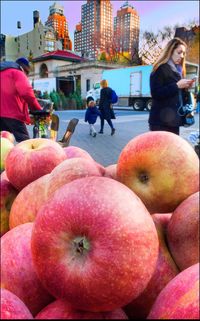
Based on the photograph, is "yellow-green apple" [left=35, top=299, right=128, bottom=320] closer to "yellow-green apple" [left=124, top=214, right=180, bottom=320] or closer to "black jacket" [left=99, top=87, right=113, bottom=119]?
"yellow-green apple" [left=124, top=214, right=180, bottom=320]

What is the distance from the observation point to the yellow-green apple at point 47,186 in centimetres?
107

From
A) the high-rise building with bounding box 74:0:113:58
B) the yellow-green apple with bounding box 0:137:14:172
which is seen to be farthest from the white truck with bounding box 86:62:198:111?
the high-rise building with bounding box 74:0:113:58

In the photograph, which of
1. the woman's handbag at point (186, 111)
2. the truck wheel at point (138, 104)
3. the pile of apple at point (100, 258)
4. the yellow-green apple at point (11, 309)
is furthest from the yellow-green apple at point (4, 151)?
the truck wheel at point (138, 104)

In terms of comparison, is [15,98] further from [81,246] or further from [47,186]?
[81,246]

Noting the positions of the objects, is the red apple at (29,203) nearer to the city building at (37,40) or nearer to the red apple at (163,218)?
the red apple at (163,218)

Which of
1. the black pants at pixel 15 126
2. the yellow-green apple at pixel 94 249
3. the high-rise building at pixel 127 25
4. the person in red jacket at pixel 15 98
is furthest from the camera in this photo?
the black pants at pixel 15 126

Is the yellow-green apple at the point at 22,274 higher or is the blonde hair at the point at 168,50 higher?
the blonde hair at the point at 168,50

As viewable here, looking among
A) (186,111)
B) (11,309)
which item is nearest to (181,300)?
(11,309)

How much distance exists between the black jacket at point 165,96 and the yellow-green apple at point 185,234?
270 centimetres

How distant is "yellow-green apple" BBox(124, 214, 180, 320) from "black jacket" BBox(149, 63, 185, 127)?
9.12 feet

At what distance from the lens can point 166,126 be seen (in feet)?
12.4

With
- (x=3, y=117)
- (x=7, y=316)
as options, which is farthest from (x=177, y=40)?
(x=7, y=316)

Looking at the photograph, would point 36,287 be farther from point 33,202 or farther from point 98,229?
point 33,202

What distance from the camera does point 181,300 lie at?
0.67 metres
